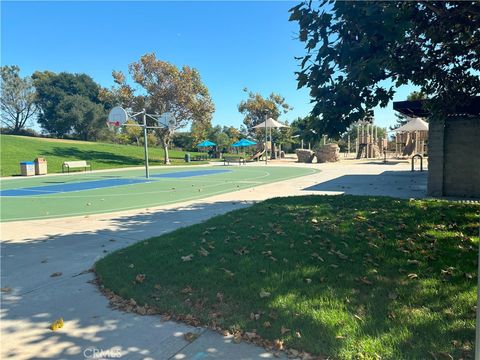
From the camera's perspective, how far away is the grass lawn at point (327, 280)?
11.3 ft

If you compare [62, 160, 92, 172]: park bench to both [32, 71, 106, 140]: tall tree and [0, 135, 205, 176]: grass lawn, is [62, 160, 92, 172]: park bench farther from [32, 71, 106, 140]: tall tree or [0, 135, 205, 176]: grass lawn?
[32, 71, 106, 140]: tall tree

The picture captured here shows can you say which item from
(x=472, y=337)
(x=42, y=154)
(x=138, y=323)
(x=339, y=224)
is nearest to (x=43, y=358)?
(x=138, y=323)

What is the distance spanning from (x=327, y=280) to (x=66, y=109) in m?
72.7

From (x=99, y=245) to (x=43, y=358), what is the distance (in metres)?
4.05

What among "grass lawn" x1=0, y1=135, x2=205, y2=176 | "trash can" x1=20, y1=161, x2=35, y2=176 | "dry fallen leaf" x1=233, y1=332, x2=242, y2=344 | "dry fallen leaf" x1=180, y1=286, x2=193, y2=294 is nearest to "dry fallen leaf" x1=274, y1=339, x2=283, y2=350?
"dry fallen leaf" x1=233, y1=332, x2=242, y2=344

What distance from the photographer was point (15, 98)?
65.7 meters

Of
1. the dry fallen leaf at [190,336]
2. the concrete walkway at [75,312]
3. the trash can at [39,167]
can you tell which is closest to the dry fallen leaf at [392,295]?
the concrete walkway at [75,312]

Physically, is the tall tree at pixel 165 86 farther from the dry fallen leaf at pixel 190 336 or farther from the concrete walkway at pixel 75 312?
the dry fallen leaf at pixel 190 336

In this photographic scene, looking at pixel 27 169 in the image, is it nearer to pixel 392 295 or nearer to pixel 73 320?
pixel 73 320

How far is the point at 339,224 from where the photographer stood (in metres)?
6.99

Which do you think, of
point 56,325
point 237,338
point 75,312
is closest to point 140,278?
point 75,312

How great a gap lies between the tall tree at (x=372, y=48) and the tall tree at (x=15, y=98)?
2911 inches

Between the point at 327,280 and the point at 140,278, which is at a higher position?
the point at 327,280

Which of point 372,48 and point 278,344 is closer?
point 278,344
